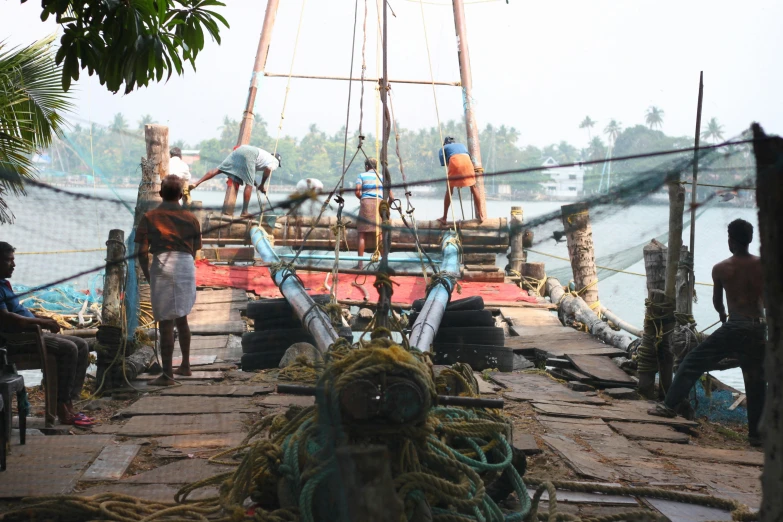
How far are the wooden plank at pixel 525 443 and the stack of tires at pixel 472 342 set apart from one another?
2.37m

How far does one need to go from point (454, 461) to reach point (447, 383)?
1.26 metres

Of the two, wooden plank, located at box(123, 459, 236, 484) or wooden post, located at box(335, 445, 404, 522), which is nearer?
wooden post, located at box(335, 445, 404, 522)

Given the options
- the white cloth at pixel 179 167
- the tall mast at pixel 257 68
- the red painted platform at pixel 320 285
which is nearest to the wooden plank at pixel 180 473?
the red painted platform at pixel 320 285

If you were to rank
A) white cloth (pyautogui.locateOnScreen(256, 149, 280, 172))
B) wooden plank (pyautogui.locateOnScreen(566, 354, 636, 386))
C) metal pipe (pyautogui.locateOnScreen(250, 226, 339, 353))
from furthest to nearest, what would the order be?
1. white cloth (pyautogui.locateOnScreen(256, 149, 280, 172))
2. wooden plank (pyautogui.locateOnScreen(566, 354, 636, 386))
3. metal pipe (pyautogui.locateOnScreen(250, 226, 339, 353))

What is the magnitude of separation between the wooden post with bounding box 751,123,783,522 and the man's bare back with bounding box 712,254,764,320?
3035mm

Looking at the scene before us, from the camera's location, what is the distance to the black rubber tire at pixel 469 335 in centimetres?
755

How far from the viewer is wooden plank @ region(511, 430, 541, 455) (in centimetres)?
461

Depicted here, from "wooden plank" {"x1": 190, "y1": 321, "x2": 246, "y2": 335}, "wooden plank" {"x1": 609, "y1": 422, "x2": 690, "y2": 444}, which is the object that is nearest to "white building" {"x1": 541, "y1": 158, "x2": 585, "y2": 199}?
"wooden plank" {"x1": 609, "y1": 422, "x2": 690, "y2": 444}

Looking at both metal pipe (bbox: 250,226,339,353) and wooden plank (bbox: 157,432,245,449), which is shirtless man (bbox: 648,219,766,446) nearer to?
metal pipe (bbox: 250,226,339,353)

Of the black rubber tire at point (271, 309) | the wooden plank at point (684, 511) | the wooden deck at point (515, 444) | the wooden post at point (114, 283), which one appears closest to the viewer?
the wooden plank at point (684, 511)

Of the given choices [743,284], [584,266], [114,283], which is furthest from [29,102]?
[584,266]

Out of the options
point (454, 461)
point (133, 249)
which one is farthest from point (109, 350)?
point (454, 461)

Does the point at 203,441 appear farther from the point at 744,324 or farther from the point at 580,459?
the point at 744,324

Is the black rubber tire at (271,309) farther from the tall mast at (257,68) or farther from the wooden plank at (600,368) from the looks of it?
the tall mast at (257,68)
